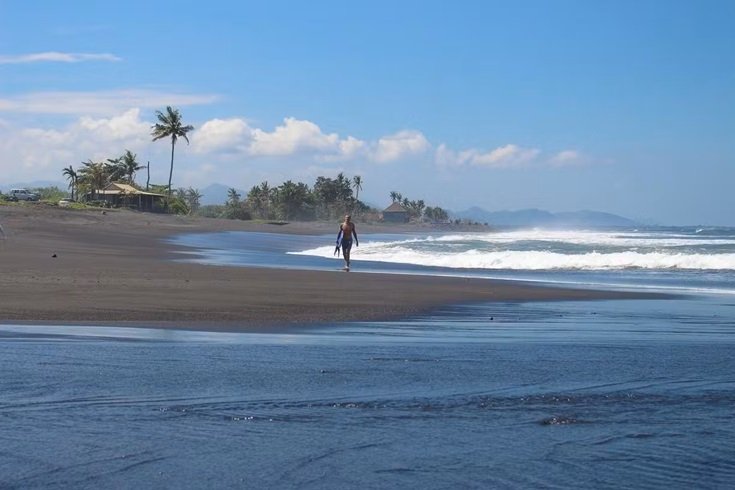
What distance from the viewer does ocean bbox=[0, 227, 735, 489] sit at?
19.4ft

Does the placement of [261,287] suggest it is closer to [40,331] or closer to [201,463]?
[40,331]

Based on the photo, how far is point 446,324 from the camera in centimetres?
1370

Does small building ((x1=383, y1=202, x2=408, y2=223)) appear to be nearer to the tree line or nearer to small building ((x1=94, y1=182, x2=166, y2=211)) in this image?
the tree line

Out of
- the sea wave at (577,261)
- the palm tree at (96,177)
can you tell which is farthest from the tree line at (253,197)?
the sea wave at (577,261)

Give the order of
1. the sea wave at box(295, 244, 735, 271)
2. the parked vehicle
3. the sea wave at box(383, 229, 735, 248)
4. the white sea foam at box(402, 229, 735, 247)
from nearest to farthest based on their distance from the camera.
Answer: the sea wave at box(295, 244, 735, 271) < the sea wave at box(383, 229, 735, 248) < the white sea foam at box(402, 229, 735, 247) < the parked vehicle

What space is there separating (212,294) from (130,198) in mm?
74903

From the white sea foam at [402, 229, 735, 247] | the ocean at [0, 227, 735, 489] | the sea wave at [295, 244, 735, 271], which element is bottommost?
the ocean at [0, 227, 735, 489]

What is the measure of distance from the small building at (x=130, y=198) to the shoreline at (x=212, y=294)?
61046 mm

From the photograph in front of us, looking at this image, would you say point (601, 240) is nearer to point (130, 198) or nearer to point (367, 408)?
point (130, 198)

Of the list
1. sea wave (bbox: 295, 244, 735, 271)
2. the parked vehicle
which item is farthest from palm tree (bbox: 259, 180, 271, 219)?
sea wave (bbox: 295, 244, 735, 271)

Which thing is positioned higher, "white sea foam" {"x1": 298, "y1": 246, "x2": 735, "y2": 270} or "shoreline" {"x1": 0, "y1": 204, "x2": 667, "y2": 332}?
"white sea foam" {"x1": 298, "y1": 246, "x2": 735, "y2": 270}

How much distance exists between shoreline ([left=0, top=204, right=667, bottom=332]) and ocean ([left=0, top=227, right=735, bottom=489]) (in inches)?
46.0

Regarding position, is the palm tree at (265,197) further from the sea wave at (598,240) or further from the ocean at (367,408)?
the ocean at (367,408)

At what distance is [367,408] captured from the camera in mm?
7625
